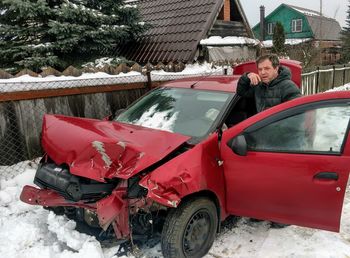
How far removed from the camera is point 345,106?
2.99m

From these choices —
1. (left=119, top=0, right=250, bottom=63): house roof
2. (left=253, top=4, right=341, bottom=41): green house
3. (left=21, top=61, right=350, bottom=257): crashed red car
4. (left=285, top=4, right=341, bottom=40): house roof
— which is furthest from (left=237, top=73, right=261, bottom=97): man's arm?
(left=285, top=4, right=341, bottom=40): house roof

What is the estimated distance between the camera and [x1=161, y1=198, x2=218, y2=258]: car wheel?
3.12 m

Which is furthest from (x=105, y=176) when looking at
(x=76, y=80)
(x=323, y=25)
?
(x=323, y=25)

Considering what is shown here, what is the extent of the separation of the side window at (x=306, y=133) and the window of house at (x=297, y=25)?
4218cm

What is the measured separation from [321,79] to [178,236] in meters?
12.6

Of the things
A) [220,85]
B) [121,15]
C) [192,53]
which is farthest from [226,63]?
[220,85]

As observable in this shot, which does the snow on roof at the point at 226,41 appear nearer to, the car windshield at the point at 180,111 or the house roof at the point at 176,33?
the house roof at the point at 176,33

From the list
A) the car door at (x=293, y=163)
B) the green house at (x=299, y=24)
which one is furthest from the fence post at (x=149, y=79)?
the green house at (x=299, y=24)

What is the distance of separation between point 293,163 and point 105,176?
1.58 meters

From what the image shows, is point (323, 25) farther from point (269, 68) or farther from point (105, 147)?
point (105, 147)

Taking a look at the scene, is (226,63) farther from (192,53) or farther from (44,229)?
(44,229)

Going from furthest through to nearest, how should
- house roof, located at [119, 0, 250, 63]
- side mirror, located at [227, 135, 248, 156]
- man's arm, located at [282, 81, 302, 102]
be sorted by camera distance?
house roof, located at [119, 0, 250, 63], man's arm, located at [282, 81, 302, 102], side mirror, located at [227, 135, 248, 156]

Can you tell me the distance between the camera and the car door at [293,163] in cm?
299

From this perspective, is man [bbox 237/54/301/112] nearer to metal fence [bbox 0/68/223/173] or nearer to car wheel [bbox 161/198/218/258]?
car wheel [bbox 161/198/218/258]
